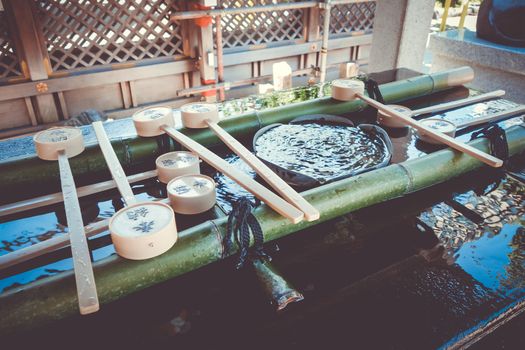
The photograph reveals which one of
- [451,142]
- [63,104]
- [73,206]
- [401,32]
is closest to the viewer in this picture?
[73,206]

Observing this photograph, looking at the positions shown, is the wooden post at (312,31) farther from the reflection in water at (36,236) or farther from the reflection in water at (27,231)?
the reflection in water at (27,231)

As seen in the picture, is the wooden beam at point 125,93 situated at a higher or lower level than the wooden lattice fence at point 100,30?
lower

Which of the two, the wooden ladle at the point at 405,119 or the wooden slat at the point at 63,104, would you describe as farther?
the wooden slat at the point at 63,104

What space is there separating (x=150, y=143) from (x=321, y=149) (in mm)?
1313

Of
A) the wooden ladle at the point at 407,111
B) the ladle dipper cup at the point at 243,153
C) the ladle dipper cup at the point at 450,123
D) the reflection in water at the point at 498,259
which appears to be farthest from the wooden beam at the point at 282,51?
the reflection in water at the point at 498,259

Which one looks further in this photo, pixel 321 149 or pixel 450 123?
pixel 450 123

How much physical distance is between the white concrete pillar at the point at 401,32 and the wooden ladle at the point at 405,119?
272cm

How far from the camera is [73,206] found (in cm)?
195

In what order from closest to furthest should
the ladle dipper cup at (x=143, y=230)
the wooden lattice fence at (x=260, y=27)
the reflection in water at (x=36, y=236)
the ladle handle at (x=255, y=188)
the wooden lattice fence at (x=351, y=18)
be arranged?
1. the ladle dipper cup at (x=143, y=230)
2. the ladle handle at (x=255, y=188)
3. the reflection in water at (x=36, y=236)
4. the wooden lattice fence at (x=260, y=27)
5. the wooden lattice fence at (x=351, y=18)

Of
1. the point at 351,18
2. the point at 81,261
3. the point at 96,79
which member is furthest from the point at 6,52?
the point at 351,18

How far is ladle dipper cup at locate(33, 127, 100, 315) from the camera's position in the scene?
1.45 metres

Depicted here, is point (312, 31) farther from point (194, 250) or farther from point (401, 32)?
point (194, 250)

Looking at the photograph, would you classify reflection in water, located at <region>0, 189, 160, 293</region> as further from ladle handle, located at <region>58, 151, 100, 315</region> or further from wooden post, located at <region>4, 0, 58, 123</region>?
wooden post, located at <region>4, 0, 58, 123</region>

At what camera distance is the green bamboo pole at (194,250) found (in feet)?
5.05
